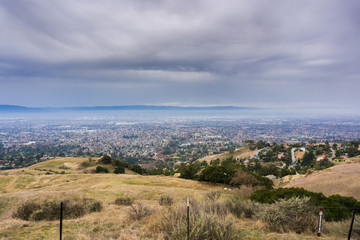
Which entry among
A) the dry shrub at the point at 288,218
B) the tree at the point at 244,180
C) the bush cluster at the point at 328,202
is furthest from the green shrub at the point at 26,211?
the tree at the point at 244,180

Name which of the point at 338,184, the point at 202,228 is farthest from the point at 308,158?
the point at 202,228

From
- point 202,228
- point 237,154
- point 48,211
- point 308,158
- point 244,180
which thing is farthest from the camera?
point 237,154

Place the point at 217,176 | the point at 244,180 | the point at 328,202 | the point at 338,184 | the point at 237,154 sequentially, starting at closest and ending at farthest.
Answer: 1. the point at 328,202
2. the point at 338,184
3. the point at 244,180
4. the point at 217,176
5. the point at 237,154

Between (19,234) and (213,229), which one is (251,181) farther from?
(19,234)

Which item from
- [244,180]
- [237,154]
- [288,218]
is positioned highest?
[288,218]

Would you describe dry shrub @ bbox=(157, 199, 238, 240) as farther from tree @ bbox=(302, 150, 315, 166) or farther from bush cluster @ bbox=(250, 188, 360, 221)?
tree @ bbox=(302, 150, 315, 166)

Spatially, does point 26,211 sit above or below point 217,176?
above

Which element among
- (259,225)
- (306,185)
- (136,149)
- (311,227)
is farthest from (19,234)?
(136,149)

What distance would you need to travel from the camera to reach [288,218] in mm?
7336

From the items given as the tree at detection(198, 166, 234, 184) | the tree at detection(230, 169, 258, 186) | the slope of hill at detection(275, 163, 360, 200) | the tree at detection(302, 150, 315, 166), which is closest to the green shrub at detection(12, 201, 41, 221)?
the tree at detection(198, 166, 234, 184)

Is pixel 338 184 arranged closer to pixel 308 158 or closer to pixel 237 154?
pixel 308 158

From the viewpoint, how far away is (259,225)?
23.4ft

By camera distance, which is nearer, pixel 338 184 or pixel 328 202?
pixel 328 202

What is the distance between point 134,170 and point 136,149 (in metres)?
49.3
